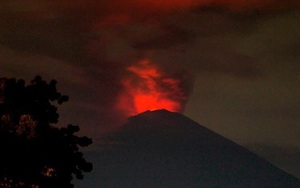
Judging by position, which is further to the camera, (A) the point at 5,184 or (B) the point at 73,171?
(B) the point at 73,171

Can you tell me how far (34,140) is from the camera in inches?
1083

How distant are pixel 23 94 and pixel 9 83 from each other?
0.72 m

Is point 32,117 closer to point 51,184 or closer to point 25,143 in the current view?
point 25,143

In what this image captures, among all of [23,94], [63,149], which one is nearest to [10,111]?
[23,94]

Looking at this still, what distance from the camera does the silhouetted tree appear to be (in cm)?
2720

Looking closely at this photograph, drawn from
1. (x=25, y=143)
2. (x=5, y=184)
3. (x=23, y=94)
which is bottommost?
(x=5, y=184)

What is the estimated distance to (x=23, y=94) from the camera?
2839 cm

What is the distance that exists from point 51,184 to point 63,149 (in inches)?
60.9

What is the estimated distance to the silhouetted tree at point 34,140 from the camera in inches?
1071

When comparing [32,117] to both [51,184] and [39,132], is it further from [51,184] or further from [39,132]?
[51,184]

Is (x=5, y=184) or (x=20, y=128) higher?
(x=20, y=128)

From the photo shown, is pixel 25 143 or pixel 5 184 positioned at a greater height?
pixel 25 143

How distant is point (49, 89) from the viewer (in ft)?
93.4

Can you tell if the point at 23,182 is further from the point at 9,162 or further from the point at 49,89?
the point at 49,89
